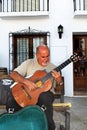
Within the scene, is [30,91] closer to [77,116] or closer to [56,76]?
[56,76]

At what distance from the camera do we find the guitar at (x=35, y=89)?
12.1 ft

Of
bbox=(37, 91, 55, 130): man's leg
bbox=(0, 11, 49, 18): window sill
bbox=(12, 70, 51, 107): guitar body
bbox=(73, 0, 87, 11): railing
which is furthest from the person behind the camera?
bbox=(73, 0, 87, 11): railing

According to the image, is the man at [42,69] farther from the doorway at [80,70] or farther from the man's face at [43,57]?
the doorway at [80,70]

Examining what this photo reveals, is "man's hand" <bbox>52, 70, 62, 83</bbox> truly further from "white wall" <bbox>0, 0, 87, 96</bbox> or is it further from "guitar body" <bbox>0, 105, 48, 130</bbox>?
"white wall" <bbox>0, 0, 87, 96</bbox>

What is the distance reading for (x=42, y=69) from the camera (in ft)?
12.6

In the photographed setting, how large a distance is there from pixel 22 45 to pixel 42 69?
26.0 ft

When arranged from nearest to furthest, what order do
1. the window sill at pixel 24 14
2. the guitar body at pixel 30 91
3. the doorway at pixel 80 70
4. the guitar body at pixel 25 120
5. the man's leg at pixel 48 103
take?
1. the guitar body at pixel 25 120
2. the man's leg at pixel 48 103
3. the guitar body at pixel 30 91
4. the window sill at pixel 24 14
5. the doorway at pixel 80 70

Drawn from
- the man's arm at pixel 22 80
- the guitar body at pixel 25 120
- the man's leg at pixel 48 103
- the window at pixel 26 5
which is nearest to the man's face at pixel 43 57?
the man's arm at pixel 22 80

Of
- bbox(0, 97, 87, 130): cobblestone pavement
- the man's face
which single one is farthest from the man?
bbox(0, 97, 87, 130): cobblestone pavement

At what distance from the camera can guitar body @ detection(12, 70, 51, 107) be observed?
12.0ft

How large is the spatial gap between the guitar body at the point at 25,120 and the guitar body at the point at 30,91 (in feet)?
2.68

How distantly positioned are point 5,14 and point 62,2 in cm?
191

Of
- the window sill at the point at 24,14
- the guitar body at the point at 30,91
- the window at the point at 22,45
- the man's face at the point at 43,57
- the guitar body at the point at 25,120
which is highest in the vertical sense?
the window sill at the point at 24,14

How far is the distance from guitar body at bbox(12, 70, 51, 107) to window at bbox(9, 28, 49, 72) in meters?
7.89
